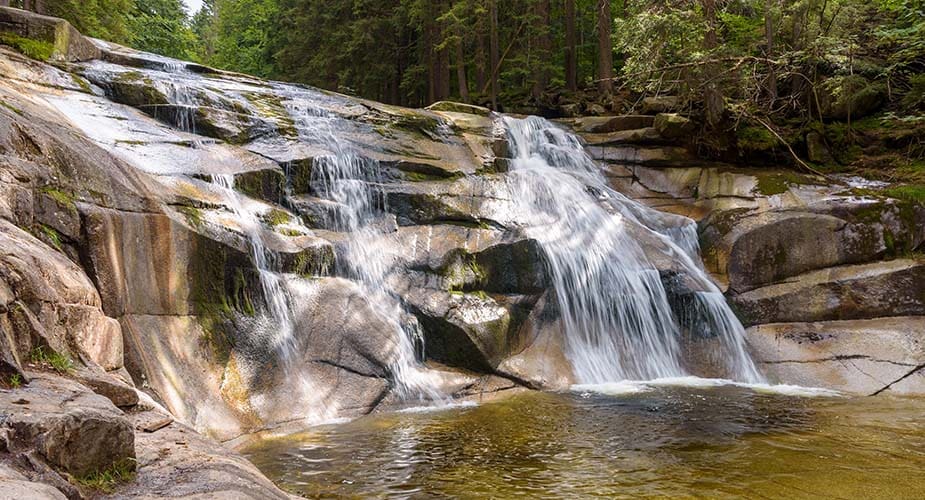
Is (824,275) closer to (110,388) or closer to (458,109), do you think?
(458,109)

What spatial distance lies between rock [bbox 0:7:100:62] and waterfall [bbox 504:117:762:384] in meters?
8.81

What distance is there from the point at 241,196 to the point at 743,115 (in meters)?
10.4

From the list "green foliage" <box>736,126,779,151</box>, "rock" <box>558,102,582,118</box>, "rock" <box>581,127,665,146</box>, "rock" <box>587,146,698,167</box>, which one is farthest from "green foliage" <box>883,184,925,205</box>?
"rock" <box>558,102,582,118</box>

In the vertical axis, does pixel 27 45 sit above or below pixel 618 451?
above

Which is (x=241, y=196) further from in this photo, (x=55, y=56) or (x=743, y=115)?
(x=743, y=115)

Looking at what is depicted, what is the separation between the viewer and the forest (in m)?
13.2

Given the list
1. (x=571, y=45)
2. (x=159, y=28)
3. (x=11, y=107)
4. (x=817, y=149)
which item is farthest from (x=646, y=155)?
(x=159, y=28)

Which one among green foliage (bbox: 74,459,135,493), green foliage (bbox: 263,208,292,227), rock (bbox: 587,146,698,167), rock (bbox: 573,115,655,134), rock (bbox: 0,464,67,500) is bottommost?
green foliage (bbox: 74,459,135,493)

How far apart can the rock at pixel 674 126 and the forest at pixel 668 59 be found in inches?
12.5

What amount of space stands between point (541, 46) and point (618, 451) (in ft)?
63.3

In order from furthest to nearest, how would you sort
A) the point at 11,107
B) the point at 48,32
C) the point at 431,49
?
the point at 431,49 → the point at 48,32 → the point at 11,107

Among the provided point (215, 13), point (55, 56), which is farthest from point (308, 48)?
point (215, 13)

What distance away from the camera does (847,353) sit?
9.92m

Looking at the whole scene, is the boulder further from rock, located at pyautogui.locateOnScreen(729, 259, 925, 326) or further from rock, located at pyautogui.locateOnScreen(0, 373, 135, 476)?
rock, located at pyautogui.locateOnScreen(729, 259, 925, 326)
